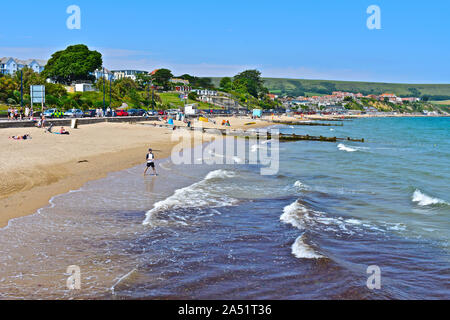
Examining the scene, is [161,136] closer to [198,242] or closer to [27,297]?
[198,242]

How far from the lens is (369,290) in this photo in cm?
872

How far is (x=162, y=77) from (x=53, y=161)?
503ft

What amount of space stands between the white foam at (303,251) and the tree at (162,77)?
157863 mm

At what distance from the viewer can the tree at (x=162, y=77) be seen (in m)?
167

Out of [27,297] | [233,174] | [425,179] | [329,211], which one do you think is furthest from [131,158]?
[27,297]

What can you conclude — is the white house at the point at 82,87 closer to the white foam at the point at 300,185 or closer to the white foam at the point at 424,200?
the white foam at the point at 300,185

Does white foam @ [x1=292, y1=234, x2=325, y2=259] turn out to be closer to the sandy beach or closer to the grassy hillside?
the sandy beach

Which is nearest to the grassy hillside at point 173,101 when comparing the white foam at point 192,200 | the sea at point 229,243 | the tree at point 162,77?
the tree at point 162,77

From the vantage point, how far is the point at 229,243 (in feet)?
38.5

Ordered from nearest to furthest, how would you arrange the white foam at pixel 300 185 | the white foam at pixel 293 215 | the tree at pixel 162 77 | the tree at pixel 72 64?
the white foam at pixel 293 215, the white foam at pixel 300 185, the tree at pixel 72 64, the tree at pixel 162 77

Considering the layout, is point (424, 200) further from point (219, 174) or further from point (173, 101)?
point (173, 101)

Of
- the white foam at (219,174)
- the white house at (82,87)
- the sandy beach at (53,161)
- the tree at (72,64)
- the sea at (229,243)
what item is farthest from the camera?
the tree at (72,64)
